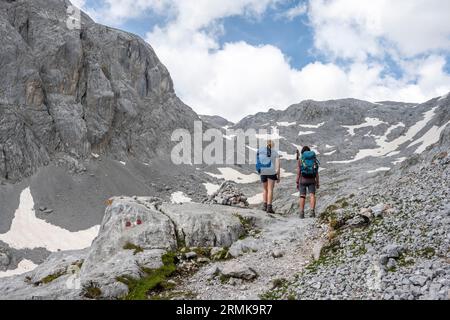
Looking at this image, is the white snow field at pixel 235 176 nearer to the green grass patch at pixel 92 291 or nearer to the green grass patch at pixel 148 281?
the green grass patch at pixel 148 281

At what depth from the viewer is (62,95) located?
115m

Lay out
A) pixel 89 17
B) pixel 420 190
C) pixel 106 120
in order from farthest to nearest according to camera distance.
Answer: pixel 89 17 < pixel 106 120 < pixel 420 190

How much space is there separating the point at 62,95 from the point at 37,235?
178 feet

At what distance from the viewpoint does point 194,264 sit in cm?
1389

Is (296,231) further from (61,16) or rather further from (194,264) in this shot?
(61,16)

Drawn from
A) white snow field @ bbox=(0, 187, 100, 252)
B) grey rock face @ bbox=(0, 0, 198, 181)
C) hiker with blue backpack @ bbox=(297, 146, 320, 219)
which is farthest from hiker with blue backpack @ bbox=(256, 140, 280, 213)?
grey rock face @ bbox=(0, 0, 198, 181)

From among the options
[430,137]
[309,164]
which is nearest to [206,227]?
[309,164]

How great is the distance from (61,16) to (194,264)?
13516 cm

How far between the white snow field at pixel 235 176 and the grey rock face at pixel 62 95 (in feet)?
87.5

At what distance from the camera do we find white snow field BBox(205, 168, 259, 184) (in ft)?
522

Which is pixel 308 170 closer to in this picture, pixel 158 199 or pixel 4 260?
pixel 158 199

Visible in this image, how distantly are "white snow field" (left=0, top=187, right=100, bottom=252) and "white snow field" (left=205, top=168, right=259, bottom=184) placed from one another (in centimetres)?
8155
